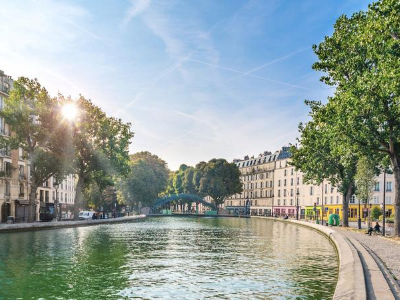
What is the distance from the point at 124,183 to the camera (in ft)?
361

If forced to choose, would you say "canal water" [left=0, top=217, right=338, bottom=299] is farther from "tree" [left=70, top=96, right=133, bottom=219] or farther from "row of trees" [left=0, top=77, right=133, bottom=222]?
"tree" [left=70, top=96, right=133, bottom=219]

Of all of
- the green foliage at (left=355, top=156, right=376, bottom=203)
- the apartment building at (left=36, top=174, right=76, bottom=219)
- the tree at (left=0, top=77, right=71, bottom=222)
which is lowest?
the apartment building at (left=36, top=174, right=76, bottom=219)

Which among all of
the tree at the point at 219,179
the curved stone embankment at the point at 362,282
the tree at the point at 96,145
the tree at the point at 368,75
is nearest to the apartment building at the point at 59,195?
the tree at the point at 96,145

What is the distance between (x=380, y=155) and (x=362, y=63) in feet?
37.0

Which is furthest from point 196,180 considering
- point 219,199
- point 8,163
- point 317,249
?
point 317,249

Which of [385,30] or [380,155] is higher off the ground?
[385,30]

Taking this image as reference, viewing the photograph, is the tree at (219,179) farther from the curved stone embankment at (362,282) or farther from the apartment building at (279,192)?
the curved stone embankment at (362,282)

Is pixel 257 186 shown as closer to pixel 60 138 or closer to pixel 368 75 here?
pixel 60 138

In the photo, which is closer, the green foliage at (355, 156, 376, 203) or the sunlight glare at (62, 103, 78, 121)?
the green foliage at (355, 156, 376, 203)

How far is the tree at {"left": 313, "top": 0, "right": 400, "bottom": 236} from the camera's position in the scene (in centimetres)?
2903

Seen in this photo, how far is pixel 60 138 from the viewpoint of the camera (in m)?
57.6

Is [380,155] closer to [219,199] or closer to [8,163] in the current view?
[8,163]

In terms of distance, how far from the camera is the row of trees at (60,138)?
52.2m

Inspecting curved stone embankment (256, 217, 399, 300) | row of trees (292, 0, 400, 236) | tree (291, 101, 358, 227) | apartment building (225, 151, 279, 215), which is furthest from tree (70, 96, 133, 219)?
apartment building (225, 151, 279, 215)
